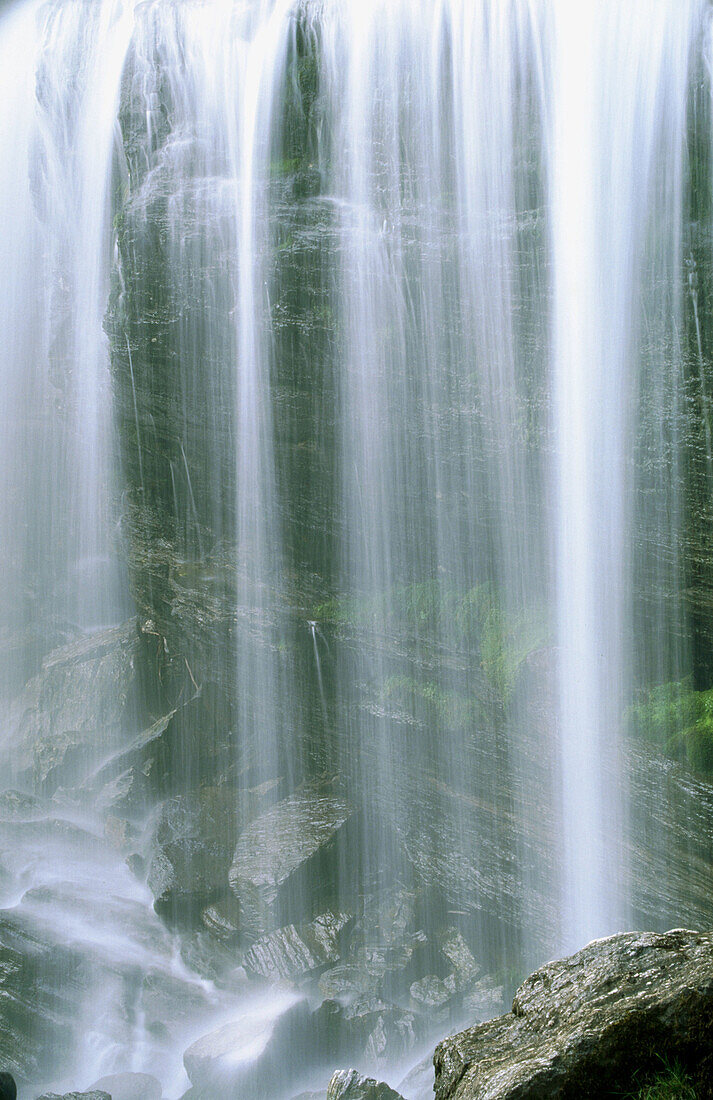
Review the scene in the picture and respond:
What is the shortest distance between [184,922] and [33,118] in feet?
42.2

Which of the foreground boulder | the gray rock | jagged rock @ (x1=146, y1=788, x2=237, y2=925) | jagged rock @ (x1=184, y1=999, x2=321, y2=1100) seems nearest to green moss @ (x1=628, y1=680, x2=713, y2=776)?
the gray rock

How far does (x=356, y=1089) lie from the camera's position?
583 centimetres

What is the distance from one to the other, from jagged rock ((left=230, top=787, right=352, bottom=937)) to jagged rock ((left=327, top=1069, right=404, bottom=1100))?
16.9 ft

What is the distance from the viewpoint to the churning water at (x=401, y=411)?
938 cm

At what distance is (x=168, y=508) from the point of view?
41.1 ft

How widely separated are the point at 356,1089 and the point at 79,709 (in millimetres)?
10635

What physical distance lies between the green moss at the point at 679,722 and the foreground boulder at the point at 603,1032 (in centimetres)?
475

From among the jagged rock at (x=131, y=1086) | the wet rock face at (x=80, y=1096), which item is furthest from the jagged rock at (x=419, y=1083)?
the wet rock face at (x=80, y=1096)

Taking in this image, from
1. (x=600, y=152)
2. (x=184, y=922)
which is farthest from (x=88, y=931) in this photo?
(x=600, y=152)

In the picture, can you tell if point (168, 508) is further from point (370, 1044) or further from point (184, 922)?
point (370, 1044)

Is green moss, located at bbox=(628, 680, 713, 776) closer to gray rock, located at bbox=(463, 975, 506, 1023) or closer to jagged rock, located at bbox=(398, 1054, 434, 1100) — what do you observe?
gray rock, located at bbox=(463, 975, 506, 1023)

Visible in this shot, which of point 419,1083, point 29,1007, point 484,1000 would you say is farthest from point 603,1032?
point 29,1007

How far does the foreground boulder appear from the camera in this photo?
3.90 metres

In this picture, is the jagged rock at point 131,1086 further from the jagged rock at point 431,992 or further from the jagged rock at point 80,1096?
the jagged rock at point 431,992
